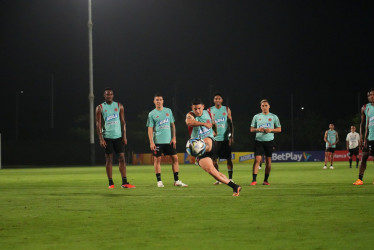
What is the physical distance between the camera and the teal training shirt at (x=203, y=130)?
1245cm

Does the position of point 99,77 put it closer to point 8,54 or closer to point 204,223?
point 8,54

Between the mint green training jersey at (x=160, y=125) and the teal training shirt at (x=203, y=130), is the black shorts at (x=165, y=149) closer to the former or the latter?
the mint green training jersey at (x=160, y=125)

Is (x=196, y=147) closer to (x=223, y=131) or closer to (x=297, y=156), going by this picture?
(x=223, y=131)

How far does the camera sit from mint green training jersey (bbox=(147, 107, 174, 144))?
16.5 metres

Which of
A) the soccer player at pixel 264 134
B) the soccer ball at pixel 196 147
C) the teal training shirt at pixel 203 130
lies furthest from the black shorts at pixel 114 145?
the soccer ball at pixel 196 147

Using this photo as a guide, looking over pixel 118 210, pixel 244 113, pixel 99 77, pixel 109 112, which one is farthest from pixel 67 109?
pixel 118 210

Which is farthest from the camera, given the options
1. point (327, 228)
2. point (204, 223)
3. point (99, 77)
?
point (99, 77)

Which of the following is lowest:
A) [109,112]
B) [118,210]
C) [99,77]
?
[118,210]

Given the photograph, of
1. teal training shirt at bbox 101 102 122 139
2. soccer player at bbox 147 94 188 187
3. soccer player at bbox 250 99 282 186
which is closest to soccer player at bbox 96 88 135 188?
teal training shirt at bbox 101 102 122 139

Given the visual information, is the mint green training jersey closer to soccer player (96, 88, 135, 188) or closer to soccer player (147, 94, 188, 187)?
soccer player (147, 94, 188, 187)

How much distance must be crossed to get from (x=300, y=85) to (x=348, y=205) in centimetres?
7082

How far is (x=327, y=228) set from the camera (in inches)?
307

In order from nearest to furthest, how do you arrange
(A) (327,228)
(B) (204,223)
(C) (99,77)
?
(A) (327,228) → (B) (204,223) → (C) (99,77)

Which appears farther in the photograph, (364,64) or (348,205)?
(364,64)
